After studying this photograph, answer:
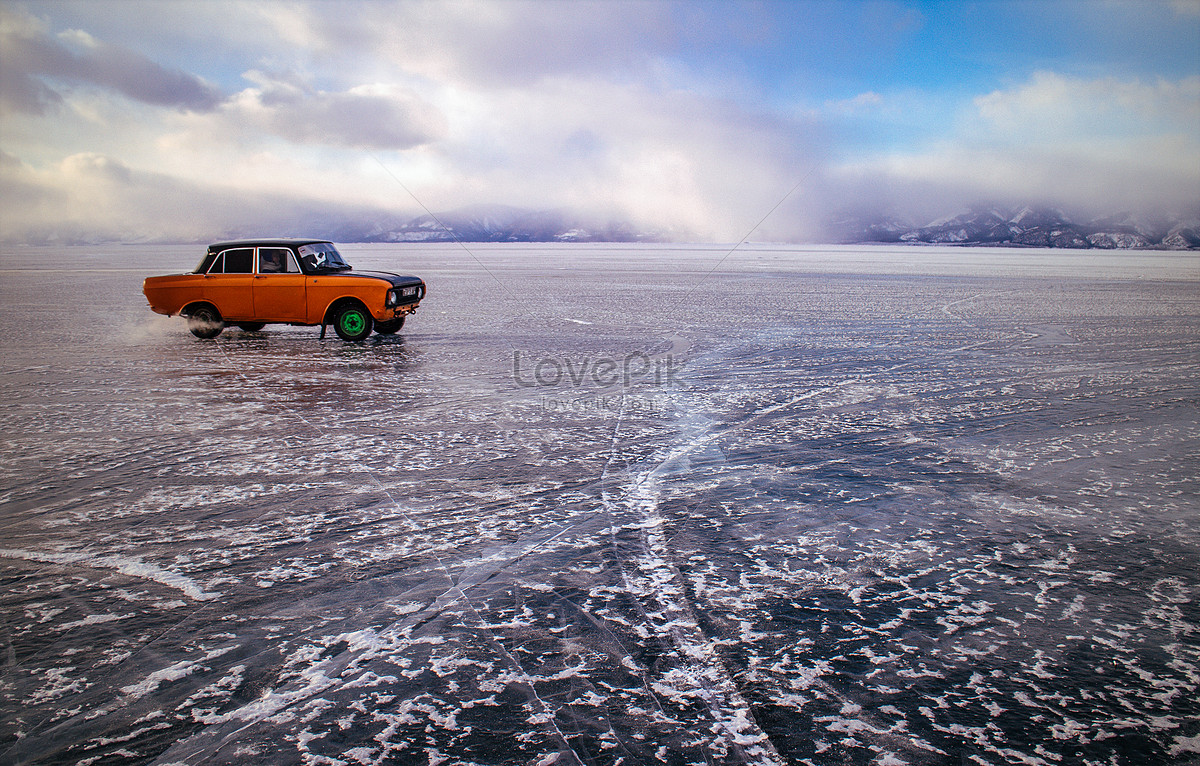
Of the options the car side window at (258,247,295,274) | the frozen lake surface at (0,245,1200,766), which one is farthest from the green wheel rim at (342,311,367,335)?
the frozen lake surface at (0,245,1200,766)

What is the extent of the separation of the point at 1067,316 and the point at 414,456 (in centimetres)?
1675

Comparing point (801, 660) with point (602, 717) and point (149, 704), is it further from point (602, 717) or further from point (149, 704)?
point (149, 704)

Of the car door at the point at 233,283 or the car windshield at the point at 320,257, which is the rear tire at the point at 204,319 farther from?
the car windshield at the point at 320,257

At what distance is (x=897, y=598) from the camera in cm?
345

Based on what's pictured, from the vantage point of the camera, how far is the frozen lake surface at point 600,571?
2.54 meters

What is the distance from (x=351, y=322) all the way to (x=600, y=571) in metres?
9.86

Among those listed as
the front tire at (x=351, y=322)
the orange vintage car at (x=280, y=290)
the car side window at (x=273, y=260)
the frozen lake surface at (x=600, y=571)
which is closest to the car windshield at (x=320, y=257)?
the orange vintage car at (x=280, y=290)

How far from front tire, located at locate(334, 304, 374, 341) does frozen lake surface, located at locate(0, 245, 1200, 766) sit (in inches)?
141

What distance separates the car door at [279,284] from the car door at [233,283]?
16 centimetres

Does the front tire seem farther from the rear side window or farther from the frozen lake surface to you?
the frozen lake surface

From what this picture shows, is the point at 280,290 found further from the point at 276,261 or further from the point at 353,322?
the point at 353,322

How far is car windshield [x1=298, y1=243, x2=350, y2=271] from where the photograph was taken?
12.3 meters

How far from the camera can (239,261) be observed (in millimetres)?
12352

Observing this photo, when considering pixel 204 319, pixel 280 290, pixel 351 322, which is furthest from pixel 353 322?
pixel 204 319
